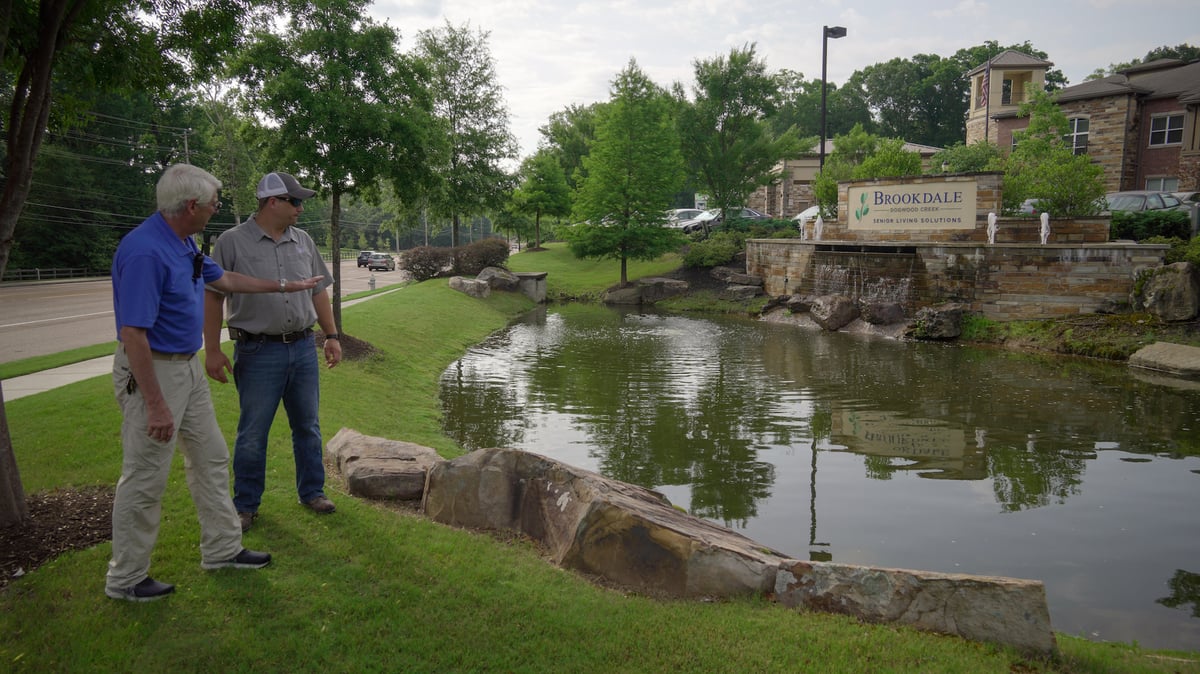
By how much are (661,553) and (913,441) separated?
22.6ft

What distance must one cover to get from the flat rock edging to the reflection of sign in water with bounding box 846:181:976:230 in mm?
19302

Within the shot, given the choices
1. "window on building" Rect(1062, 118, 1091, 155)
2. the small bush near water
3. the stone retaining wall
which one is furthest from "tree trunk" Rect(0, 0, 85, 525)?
"window on building" Rect(1062, 118, 1091, 155)

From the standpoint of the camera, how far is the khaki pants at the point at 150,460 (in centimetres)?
368

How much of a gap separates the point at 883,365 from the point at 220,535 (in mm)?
14625

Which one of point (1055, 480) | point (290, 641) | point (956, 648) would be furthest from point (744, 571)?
point (1055, 480)

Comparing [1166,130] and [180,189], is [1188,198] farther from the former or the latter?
[180,189]

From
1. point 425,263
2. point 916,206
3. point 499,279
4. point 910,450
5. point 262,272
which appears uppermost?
point 916,206

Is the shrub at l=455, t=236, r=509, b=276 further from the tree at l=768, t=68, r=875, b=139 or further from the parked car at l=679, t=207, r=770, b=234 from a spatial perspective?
the tree at l=768, t=68, r=875, b=139

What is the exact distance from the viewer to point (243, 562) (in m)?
4.16

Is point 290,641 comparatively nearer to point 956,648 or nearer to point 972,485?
point 956,648

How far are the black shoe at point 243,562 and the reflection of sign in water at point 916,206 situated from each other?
21.9 metres

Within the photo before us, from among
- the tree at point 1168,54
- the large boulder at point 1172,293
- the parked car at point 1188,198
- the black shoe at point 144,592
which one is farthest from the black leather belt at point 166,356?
the tree at point 1168,54

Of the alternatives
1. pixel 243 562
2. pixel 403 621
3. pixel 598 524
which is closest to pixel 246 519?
pixel 243 562

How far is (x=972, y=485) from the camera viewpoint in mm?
8398
